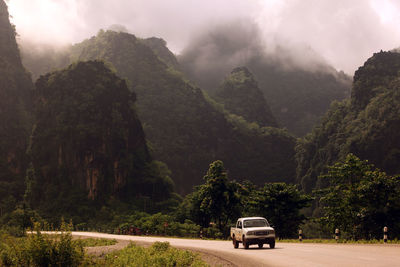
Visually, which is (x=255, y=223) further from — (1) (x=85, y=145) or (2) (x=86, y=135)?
(1) (x=85, y=145)

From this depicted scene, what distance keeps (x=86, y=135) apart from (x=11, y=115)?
4062 centimetres

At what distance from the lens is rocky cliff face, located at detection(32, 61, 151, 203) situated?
11012 cm

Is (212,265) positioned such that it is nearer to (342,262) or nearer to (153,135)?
(342,262)

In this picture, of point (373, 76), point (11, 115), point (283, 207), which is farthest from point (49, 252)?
point (373, 76)

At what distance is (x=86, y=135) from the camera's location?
112 metres

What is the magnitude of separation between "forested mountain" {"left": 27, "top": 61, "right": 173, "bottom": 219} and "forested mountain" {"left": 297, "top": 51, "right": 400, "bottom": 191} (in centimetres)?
5033

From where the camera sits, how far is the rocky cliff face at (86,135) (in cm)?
11012

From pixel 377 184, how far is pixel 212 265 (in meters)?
21.1

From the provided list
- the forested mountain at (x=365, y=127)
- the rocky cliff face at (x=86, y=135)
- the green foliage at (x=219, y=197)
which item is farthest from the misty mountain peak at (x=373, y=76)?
the green foliage at (x=219, y=197)

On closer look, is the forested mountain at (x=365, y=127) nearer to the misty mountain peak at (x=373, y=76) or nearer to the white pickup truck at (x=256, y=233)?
the misty mountain peak at (x=373, y=76)

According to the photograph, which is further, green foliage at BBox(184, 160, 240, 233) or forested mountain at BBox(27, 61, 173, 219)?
forested mountain at BBox(27, 61, 173, 219)

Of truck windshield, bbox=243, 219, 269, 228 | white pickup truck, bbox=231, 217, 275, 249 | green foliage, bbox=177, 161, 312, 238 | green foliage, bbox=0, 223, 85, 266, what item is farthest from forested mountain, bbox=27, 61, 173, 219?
green foliage, bbox=0, 223, 85, 266

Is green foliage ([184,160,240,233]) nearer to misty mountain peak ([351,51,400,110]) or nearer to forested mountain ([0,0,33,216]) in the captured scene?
forested mountain ([0,0,33,216])

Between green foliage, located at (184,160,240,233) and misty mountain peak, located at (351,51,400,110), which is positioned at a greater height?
misty mountain peak, located at (351,51,400,110)
